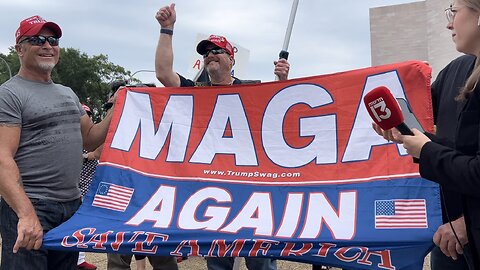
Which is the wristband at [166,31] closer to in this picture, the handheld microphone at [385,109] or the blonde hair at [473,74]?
the handheld microphone at [385,109]

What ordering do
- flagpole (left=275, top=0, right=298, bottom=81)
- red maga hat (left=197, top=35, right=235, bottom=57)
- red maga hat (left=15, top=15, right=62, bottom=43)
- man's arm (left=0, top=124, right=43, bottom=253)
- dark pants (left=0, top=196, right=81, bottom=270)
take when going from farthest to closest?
flagpole (left=275, top=0, right=298, bottom=81)
red maga hat (left=197, top=35, right=235, bottom=57)
red maga hat (left=15, top=15, right=62, bottom=43)
dark pants (left=0, top=196, right=81, bottom=270)
man's arm (left=0, top=124, right=43, bottom=253)

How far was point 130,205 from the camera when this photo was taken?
2.73 meters

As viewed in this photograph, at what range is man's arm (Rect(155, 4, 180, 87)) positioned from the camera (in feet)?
11.4

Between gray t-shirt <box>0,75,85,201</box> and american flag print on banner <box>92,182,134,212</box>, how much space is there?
6.7 inches

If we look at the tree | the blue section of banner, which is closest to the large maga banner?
the blue section of banner

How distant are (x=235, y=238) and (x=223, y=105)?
1.03 metres

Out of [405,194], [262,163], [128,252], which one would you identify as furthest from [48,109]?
[405,194]

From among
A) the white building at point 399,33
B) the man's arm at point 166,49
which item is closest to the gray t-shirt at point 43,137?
the man's arm at point 166,49

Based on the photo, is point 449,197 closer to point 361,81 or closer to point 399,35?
point 361,81

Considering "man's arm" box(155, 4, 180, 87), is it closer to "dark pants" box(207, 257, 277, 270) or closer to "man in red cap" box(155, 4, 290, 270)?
"man in red cap" box(155, 4, 290, 270)

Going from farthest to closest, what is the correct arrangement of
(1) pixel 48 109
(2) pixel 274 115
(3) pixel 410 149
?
(2) pixel 274 115 → (1) pixel 48 109 → (3) pixel 410 149

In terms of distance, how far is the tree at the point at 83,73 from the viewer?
44.2 m

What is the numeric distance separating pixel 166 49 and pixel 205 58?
0.33 m

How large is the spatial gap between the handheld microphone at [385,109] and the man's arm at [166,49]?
2.04 meters
